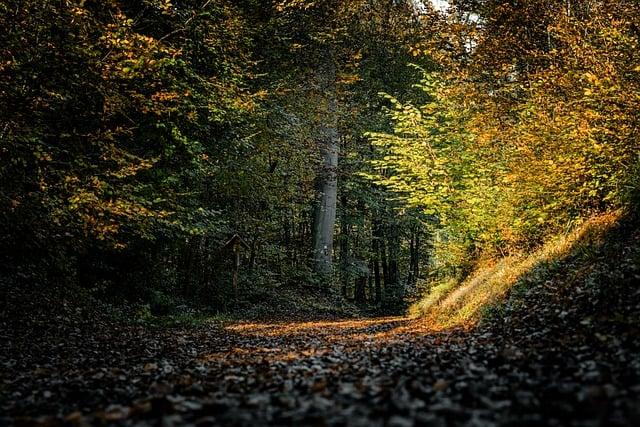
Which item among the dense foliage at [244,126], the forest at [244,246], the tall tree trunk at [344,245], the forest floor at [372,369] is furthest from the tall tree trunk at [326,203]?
the forest floor at [372,369]

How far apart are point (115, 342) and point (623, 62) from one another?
991 cm

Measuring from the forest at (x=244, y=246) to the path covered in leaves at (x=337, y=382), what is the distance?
0.11ft

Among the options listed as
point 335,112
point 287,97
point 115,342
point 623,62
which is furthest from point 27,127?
point 335,112

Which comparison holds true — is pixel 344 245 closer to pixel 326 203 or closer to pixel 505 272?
pixel 326 203

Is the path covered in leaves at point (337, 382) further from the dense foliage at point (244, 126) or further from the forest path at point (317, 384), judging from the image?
the dense foliage at point (244, 126)

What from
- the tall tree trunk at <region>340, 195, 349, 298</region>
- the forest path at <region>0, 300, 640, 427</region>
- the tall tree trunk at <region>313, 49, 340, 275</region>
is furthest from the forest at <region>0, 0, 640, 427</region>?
the tall tree trunk at <region>340, 195, 349, 298</region>

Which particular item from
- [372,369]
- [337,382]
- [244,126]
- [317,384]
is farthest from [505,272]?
[244,126]

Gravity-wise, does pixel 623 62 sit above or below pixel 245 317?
above

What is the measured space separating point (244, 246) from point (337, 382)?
15.4 meters

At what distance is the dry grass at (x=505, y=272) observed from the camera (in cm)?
885

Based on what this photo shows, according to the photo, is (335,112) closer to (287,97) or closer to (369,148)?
(287,97)

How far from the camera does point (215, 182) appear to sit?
1927cm

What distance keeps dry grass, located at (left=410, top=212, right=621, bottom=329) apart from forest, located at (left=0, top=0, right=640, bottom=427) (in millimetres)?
83

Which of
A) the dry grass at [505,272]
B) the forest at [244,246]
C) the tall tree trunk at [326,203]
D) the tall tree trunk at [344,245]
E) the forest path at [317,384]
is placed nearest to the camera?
the forest path at [317,384]
